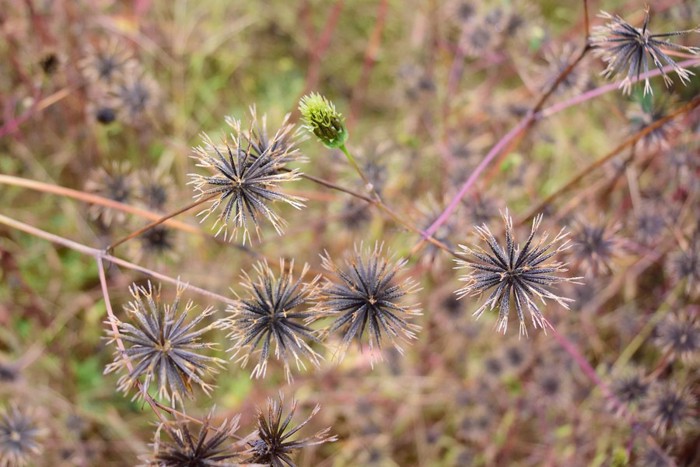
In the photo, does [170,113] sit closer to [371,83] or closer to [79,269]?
[79,269]

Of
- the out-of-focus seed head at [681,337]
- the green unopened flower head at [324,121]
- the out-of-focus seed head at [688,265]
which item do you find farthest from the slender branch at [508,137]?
the out-of-focus seed head at [681,337]

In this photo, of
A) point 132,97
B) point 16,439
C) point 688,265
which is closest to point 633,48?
point 688,265

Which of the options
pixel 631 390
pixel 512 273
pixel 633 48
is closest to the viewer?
pixel 512 273

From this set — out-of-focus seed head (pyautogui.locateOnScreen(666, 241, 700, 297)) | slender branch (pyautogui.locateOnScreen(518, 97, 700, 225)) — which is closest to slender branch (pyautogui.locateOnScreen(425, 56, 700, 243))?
slender branch (pyautogui.locateOnScreen(518, 97, 700, 225))

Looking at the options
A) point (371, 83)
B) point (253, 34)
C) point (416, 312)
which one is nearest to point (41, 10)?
point (253, 34)

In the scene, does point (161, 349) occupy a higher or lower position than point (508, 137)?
lower

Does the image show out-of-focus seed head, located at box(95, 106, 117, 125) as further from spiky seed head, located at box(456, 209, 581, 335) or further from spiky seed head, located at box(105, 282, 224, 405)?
spiky seed head, located at box(456, 209, 581, 335)

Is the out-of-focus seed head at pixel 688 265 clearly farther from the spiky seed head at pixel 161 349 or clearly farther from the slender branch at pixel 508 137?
the spiky seed head at pixel 161 349

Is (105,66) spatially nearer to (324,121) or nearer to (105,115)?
(105,115)
